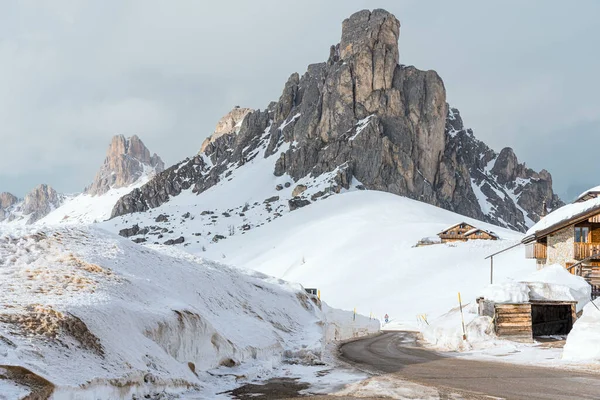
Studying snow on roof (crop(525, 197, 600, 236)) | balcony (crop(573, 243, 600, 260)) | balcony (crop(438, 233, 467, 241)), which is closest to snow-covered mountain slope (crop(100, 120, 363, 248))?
balcony (crop(438, 233, 467, 241))

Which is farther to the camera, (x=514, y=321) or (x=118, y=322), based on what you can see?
(x=514, y=321)

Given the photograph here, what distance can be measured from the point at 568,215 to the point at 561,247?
7.35ft

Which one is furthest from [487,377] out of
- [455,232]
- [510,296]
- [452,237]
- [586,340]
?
[455,232]

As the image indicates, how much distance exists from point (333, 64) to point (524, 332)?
15977 cm

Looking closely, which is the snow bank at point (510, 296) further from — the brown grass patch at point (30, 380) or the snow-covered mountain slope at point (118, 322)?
the brown grass patch at point (30, 380)

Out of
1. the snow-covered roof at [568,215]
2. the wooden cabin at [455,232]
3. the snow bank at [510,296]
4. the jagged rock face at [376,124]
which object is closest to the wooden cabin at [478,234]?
the wooden cabin at [455,232]

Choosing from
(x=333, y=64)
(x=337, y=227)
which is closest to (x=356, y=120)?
(x=333, y=64)

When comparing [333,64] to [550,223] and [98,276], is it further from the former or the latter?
[98,276]

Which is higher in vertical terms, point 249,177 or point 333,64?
point 333,64

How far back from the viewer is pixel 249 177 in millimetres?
184250

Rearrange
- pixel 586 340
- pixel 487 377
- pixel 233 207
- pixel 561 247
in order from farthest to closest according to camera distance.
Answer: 1. pixel 233 207
2. pixel 561 247
3. pixel 586 340
4. pixel 487 377

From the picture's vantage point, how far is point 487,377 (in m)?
13.0

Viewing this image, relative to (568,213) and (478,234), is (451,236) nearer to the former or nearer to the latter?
(478,234)

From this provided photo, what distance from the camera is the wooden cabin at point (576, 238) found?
30250 millimetres
